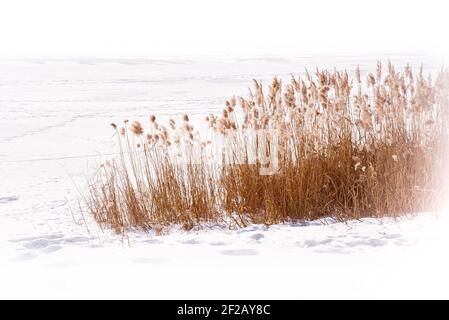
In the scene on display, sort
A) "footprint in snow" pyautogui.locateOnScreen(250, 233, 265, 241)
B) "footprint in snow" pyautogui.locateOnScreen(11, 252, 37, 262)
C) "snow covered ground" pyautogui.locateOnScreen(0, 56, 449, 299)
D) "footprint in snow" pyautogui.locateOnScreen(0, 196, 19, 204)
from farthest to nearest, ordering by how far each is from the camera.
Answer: "footprint in snow" pyautogui.locateOnScreen(0, 196, 19, 204)
"footprint in snow" pyautogui.locateOnScreen(250, 233, 265, 241)
"footprint in snow" pyautogui.locateOnScreen(11, 252, 37, 262)
"snow covered ground" pyautogui.locateOnScreen(0, 56, 449, 299)

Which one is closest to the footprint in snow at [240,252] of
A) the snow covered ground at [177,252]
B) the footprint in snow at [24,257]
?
the snow covered ground at [177,252]

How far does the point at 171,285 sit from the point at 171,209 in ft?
4.94

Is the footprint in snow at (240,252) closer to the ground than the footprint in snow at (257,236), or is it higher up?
higher up

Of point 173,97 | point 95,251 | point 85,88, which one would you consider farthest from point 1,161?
point 85,88

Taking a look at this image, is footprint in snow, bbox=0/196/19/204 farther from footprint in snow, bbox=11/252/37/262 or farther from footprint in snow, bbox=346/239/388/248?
footprint in snow, bbox=346/239/388/248

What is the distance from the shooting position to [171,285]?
251 cm

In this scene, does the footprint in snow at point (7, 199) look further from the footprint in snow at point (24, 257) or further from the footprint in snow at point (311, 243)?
the footprint in snow at point (311, 243)

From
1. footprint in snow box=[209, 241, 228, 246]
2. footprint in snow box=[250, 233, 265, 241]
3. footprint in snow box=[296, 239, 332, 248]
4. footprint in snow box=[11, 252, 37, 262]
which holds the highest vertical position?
footprint in snow box=[11, 252, 37, 262]

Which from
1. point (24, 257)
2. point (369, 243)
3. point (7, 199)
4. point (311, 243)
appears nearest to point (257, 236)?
point (311, 243)

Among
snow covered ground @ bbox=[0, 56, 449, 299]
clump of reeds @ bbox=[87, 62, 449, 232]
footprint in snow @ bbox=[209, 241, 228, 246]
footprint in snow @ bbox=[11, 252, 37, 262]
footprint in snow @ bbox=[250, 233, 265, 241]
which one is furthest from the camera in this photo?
clump of reeds @ bbox=[87, 62, 449, 232]

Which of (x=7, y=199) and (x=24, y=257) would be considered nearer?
(x=24, y=257)

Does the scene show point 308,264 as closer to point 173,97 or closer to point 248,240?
point 248,240

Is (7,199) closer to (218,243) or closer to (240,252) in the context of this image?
(218,243)

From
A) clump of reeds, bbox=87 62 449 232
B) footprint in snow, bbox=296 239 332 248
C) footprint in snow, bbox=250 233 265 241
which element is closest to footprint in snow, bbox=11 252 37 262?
clump of reeds, bbox=87 62 449 232
